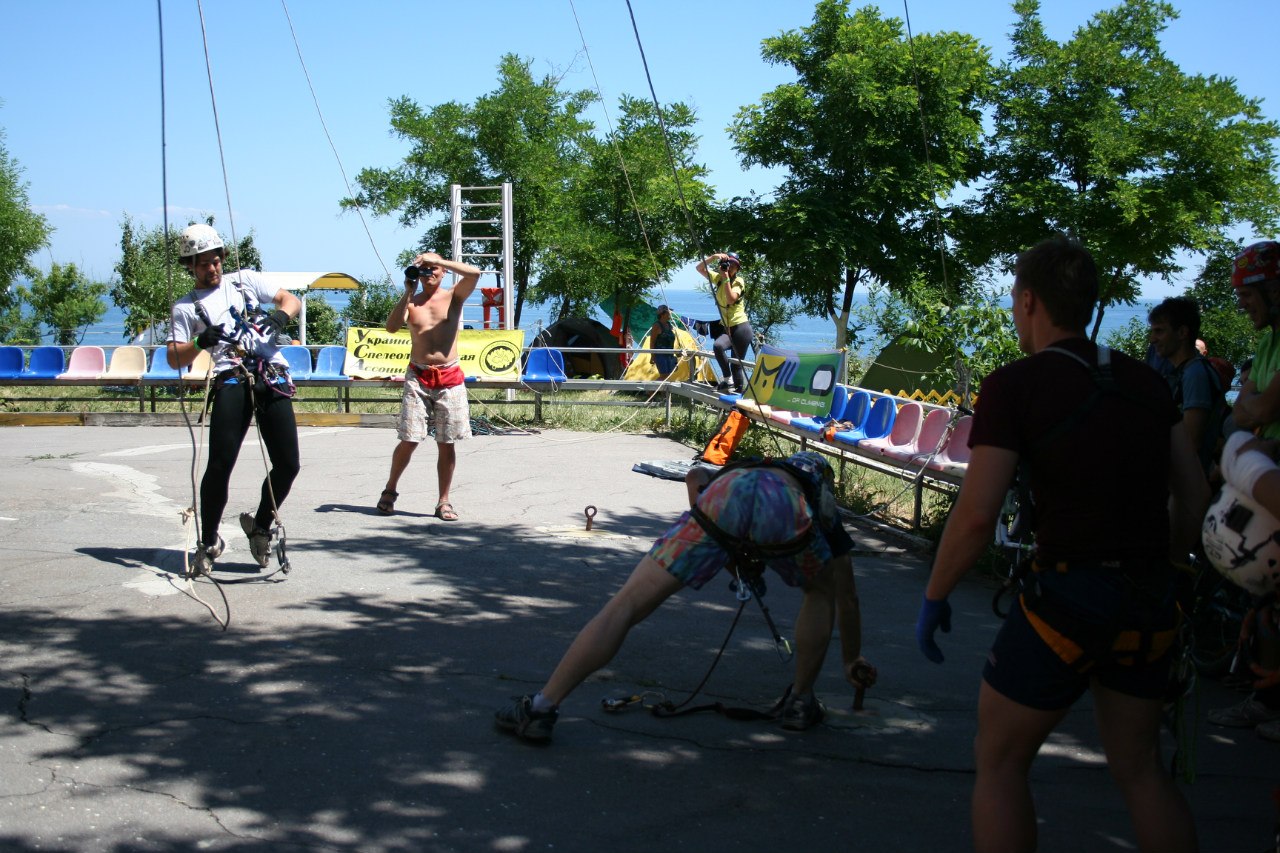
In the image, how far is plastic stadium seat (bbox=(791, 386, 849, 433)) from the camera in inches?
430

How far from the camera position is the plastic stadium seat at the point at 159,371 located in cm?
1648

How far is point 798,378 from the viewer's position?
1141 cm

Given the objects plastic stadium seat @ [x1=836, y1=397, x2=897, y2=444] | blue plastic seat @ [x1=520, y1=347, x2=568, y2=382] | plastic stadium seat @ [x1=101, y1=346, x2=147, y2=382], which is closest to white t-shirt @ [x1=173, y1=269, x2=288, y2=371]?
plastic stadium seat @ [x1=836, y1=397, x2=897, y2=444]

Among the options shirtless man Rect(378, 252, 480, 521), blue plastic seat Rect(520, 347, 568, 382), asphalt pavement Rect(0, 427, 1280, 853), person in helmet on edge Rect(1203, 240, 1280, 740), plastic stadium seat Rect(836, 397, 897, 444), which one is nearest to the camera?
asphalt pavement Rect(0, 427, 1280, 853)

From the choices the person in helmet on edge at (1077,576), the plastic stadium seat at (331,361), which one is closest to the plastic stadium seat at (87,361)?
the plastic stadium seat at (331,361)

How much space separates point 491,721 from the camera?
4.50 metres

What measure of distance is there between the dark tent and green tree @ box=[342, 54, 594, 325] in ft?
10.3

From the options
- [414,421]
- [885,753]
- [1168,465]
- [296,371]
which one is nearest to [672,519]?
[414,421]

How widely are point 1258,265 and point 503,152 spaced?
24.9m

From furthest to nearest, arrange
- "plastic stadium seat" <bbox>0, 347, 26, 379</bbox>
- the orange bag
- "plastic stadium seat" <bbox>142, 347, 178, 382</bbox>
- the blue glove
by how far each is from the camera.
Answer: "plastic stadium seat" <bbox>0, 347, 26, 379</bbox>, "plastic stadium seat" <bbox>142, 347, 178, 382</bbox>, the orange bag, the blue glove

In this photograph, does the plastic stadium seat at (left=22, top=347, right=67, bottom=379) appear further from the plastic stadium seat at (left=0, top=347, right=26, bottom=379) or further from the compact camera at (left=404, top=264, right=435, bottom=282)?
the compact camera at (left=404, top=264, right=435, bottom=282)

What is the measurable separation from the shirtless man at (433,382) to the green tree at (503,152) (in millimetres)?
18977

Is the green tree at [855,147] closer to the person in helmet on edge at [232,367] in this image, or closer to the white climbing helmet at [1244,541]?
the person in helmet on edge at [232,367]

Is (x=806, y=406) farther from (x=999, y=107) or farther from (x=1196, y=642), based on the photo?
(x=999, y=107)
